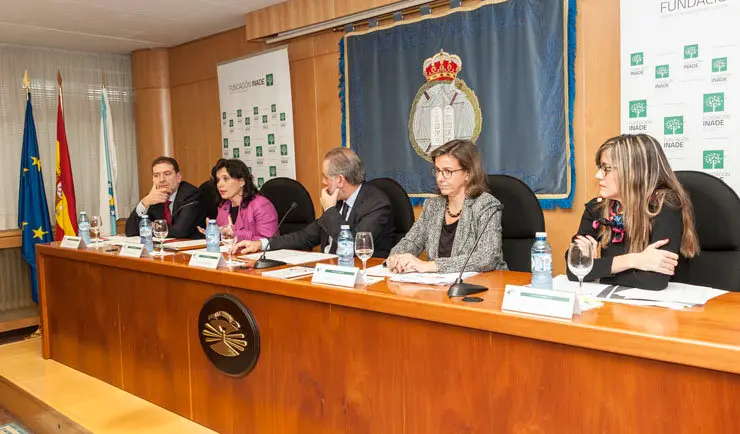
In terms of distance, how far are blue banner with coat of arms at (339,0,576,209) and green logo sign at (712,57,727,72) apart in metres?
0.64

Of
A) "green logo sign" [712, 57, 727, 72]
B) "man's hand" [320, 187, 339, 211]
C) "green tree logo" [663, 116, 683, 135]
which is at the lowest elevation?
"man's hand" [320, 187, 339, 211]

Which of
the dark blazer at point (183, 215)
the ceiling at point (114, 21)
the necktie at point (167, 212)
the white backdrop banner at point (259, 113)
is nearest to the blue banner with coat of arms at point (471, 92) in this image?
the white backdrop banner at point (259, 113)

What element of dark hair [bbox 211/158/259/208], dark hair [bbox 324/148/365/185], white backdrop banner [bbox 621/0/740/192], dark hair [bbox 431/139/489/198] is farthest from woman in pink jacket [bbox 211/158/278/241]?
white backdrop banner [bbox 621/0/740/192]

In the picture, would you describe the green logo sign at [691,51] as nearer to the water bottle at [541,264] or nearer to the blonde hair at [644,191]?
the blonde hair at [644,191]

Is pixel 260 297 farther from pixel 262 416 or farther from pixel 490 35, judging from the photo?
pixel 490 35

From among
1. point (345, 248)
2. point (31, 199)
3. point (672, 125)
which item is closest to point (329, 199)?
point (345, 248)

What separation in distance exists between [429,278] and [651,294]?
2.12 ft

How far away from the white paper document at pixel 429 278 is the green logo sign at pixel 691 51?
1.43 metres

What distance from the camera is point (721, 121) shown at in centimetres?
261

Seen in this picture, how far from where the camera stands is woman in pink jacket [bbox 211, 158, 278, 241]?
3.43m

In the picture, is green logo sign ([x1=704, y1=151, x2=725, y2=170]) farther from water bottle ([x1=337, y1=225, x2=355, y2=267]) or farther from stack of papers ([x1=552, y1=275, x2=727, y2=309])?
water bottle ([x1=337, y1=225, x2=355, y2=267])

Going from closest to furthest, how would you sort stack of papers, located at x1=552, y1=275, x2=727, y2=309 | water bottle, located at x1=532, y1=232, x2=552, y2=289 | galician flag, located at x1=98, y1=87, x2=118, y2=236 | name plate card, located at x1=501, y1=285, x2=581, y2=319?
name plate card, located at x1=501, y1=285, x2=581, y2=319
stack of papers, located at x1=552, y1=275, x2=727, y2=309
water bottle, located at x1=532, y1=232, x2=552, y2=289
galician flag, located at x1=98, y1=87, x2=118, y2=236

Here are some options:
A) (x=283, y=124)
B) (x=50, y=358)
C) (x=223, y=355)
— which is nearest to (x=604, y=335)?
(x=223, y=355)

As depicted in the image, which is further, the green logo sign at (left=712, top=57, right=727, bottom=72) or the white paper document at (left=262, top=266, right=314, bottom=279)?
the green logo sign at (left=712, top=57, right=727, bottom=72)
